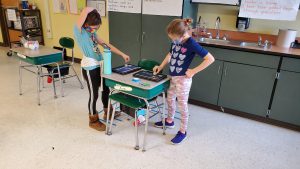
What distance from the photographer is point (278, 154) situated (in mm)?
2252

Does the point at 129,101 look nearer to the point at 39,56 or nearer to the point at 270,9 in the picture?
the point at 39,56

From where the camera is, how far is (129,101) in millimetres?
2168

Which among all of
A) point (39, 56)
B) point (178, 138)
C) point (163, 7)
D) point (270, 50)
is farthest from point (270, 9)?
point (39, 56)

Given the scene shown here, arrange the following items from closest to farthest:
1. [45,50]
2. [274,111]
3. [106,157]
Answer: [106,157], [274,111], [45,50]

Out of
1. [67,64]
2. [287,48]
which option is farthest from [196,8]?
[67,64]

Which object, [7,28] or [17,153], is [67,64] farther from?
[7,28]

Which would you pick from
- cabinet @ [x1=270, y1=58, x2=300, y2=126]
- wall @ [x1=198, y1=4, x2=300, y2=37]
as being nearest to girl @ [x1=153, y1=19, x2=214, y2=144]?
cabinet @ [x1=270, y1=58, x2=300, y2=126]

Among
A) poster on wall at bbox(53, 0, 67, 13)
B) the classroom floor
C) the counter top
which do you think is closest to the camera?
the classroom floor

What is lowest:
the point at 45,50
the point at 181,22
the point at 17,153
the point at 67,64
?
the point at 17,153

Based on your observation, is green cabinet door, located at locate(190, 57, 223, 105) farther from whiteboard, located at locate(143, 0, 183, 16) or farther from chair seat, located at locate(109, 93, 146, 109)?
chair seat, located at locate(109, 93, 146, 109)

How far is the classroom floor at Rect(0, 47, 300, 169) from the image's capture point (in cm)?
207

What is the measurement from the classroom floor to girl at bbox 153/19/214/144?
0.84 ft

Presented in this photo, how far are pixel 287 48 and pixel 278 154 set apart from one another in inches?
51.0

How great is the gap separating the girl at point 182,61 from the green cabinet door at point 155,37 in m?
0.99
